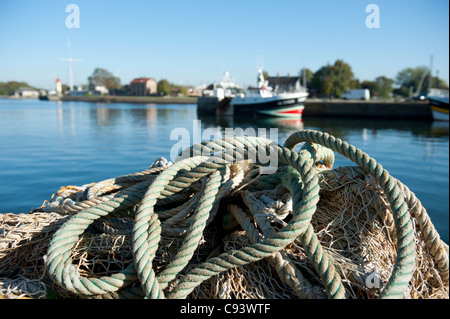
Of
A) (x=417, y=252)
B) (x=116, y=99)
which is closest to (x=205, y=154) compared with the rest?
(x=417, y=252)

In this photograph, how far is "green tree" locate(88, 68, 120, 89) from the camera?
106 meters

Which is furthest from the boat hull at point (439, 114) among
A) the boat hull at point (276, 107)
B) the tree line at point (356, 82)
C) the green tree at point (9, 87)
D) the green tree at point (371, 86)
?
the green tree at point (9, 87)

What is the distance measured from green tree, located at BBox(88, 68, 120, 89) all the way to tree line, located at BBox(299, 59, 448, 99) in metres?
64.8

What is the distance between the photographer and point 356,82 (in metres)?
60.1

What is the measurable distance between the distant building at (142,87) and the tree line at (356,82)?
1868 inches

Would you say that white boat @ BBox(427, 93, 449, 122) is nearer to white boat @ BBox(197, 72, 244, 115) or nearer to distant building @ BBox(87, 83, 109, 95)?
white boat @ BBox(197, 72, 244, 115)

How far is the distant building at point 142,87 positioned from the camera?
95.6 metres

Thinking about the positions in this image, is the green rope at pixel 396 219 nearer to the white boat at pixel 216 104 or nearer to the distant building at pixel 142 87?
the white boat at pixel 216 104

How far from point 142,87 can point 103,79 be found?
20.2 m

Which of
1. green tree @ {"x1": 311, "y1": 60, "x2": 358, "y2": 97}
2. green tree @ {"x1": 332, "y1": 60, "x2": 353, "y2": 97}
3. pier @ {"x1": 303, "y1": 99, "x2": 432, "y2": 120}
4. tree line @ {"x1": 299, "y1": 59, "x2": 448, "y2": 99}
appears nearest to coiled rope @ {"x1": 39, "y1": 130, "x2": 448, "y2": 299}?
pier @ {"x1": 303, "y1": 99, "x2": 432, "y2": 120}

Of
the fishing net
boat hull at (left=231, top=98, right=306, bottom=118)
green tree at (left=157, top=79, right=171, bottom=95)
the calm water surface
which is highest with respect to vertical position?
green tree at (left=157, top=79, right=171, bottom=95)

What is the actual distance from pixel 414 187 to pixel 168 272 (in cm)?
643

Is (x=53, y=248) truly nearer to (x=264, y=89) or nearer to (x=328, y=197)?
(x=328, y=197)

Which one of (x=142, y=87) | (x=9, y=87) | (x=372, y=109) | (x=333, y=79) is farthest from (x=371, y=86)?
(x=9, y=87)
